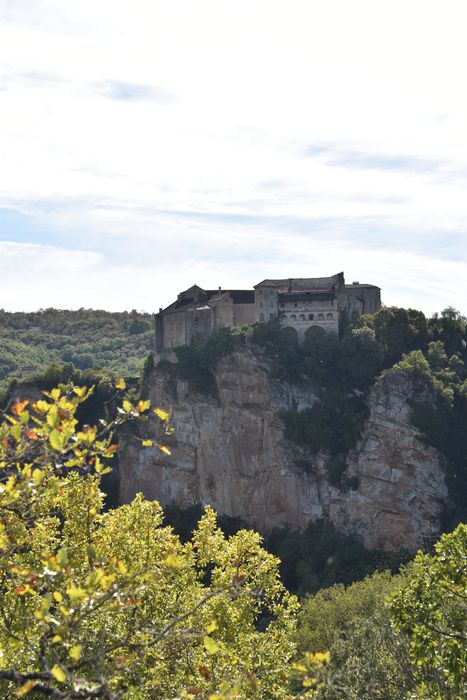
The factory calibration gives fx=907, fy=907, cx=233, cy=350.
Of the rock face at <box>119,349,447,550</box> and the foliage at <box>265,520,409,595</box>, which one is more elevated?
the rock face at <box>119,349,447,550</box>

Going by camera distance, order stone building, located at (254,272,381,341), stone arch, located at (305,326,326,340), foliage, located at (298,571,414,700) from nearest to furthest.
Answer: foliage, located at (298,571,414,700) → stone arch, located at (305,326,326,340) → stone building, located at (254,272,381,341)

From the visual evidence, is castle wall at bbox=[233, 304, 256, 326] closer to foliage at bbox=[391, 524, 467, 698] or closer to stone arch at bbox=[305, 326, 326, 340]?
stone arch at bbox=[305, 326, 326, 340]

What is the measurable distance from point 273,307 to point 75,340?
99598 millimetres

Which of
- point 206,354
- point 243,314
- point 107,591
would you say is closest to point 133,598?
point 107,591

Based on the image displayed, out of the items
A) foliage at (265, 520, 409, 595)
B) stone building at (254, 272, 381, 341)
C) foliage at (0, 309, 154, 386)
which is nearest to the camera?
foliage at (265, 520, 409, 595)

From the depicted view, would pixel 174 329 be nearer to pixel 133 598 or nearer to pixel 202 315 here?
pixel 202 315

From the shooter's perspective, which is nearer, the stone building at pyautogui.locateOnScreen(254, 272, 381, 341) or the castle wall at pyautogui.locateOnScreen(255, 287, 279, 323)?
the stone building at pyautogui.locateOnScreen(254, 272, 381, 341)

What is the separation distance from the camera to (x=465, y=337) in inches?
3164

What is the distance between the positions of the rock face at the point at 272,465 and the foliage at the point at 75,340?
53125 mm

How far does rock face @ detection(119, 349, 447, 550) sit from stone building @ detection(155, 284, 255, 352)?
13.2 feet

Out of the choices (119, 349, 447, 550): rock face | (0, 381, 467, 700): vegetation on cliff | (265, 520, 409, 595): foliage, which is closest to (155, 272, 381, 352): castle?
(119, 349, 447, 550): rock face

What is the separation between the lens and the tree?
11.1m

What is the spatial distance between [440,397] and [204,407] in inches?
923

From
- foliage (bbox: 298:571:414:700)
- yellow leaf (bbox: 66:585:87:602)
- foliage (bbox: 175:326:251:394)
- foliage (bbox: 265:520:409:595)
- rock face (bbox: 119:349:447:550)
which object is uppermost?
foliage (bbox: 175:326:251:394)
